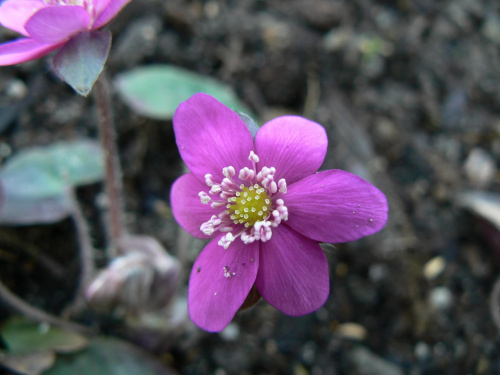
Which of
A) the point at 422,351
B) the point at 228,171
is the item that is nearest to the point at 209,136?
the point at 228,171

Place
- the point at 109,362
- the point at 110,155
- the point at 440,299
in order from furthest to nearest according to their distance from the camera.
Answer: the point at 440,299 → the point at 109,362 → the point at 110,155

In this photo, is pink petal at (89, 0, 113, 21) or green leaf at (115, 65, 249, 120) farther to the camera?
green leaf at (115, 65, 249, 120)

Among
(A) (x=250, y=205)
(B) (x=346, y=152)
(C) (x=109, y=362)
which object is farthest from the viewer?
(B) (x=346, y=152)

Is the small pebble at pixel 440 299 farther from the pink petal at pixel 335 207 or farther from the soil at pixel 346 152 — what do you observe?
Result: the pink petal at pixel 335 207

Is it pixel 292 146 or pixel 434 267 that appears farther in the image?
pixel 434 267

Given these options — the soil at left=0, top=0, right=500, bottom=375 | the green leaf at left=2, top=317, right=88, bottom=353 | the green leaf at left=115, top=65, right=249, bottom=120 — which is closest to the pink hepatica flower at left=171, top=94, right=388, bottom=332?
the soil at left=0, top=0, right=500, bottom=375

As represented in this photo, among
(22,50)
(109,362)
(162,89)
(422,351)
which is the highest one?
(22,50)

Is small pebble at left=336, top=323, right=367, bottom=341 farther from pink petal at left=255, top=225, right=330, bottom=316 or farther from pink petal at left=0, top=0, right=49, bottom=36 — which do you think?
pink petal at left=0, top=0, right=49, bottom=36

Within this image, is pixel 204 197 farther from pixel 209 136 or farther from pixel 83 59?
pixel 83 59
